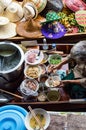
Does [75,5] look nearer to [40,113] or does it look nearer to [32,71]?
[32,71]

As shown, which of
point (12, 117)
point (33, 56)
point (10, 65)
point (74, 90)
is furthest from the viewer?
point (33, 56)

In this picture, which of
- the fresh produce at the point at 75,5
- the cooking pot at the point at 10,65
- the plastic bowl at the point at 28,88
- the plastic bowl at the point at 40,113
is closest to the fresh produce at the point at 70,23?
the fresh produce at the point at 75,5

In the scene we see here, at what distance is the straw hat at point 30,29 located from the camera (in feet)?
12.1

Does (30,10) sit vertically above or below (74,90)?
above

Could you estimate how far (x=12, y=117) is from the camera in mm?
2910

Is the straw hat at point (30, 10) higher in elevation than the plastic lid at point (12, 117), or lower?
higher

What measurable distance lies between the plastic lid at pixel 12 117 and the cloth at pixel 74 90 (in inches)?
22.7

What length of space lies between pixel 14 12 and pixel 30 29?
33 cm

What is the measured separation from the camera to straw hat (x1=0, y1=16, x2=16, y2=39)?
367 cm

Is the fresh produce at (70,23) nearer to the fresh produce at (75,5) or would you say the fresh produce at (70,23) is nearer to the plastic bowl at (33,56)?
the fresh produce at (75,5)

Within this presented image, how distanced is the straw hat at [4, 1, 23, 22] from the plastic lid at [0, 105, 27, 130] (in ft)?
4.49

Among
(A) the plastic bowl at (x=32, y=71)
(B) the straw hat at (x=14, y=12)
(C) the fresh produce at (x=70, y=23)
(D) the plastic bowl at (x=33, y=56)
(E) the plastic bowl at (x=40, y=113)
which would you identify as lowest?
(E) the plastic bowl at (x=40, y=113)

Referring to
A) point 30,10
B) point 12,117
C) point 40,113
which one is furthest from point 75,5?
point 12,117

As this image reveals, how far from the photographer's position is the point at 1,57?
3.33 m
